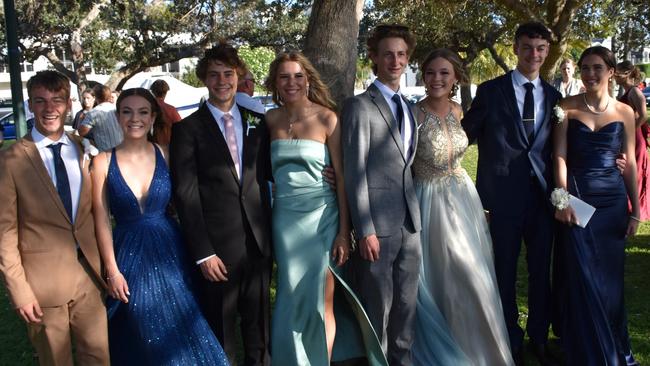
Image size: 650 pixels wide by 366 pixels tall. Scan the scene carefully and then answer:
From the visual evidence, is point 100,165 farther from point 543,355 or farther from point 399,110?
point 543,355

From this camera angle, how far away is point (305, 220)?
12.0 feet

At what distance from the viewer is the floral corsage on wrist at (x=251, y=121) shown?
3.74 m

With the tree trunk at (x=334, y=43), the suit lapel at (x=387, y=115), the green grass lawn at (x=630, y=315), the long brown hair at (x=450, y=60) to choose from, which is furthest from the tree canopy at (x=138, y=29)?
the suit lapel at (x=387, y=115)

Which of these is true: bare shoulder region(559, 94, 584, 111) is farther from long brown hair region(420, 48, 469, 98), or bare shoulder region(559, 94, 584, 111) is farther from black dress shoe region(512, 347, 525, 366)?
black dress shoe region(512, 347, 525, 366)

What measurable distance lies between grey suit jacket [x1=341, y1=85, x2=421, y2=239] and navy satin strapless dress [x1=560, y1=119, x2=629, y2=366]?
1.18m

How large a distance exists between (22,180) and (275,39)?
22896mm

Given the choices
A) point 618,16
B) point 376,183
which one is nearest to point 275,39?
point 618,16

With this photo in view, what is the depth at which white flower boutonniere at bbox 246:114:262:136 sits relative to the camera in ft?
12.3

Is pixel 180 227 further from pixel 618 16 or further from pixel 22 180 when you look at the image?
pixel 618 16

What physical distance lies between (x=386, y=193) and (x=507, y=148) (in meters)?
1.00

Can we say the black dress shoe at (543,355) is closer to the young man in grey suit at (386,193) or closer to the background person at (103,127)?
the young man in grey suit at (386,193)

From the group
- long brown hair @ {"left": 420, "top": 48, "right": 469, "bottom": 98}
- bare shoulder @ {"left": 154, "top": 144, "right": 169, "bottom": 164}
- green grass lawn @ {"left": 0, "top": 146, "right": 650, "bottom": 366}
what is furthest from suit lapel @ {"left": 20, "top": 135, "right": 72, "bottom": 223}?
long brown hair @ {"left": 420, "top": 48, "right": 469, "bottom": 98}

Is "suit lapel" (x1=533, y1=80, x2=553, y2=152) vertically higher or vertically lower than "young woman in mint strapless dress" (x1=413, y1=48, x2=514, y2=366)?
higher

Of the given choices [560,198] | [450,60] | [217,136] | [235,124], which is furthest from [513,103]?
[217,136]
